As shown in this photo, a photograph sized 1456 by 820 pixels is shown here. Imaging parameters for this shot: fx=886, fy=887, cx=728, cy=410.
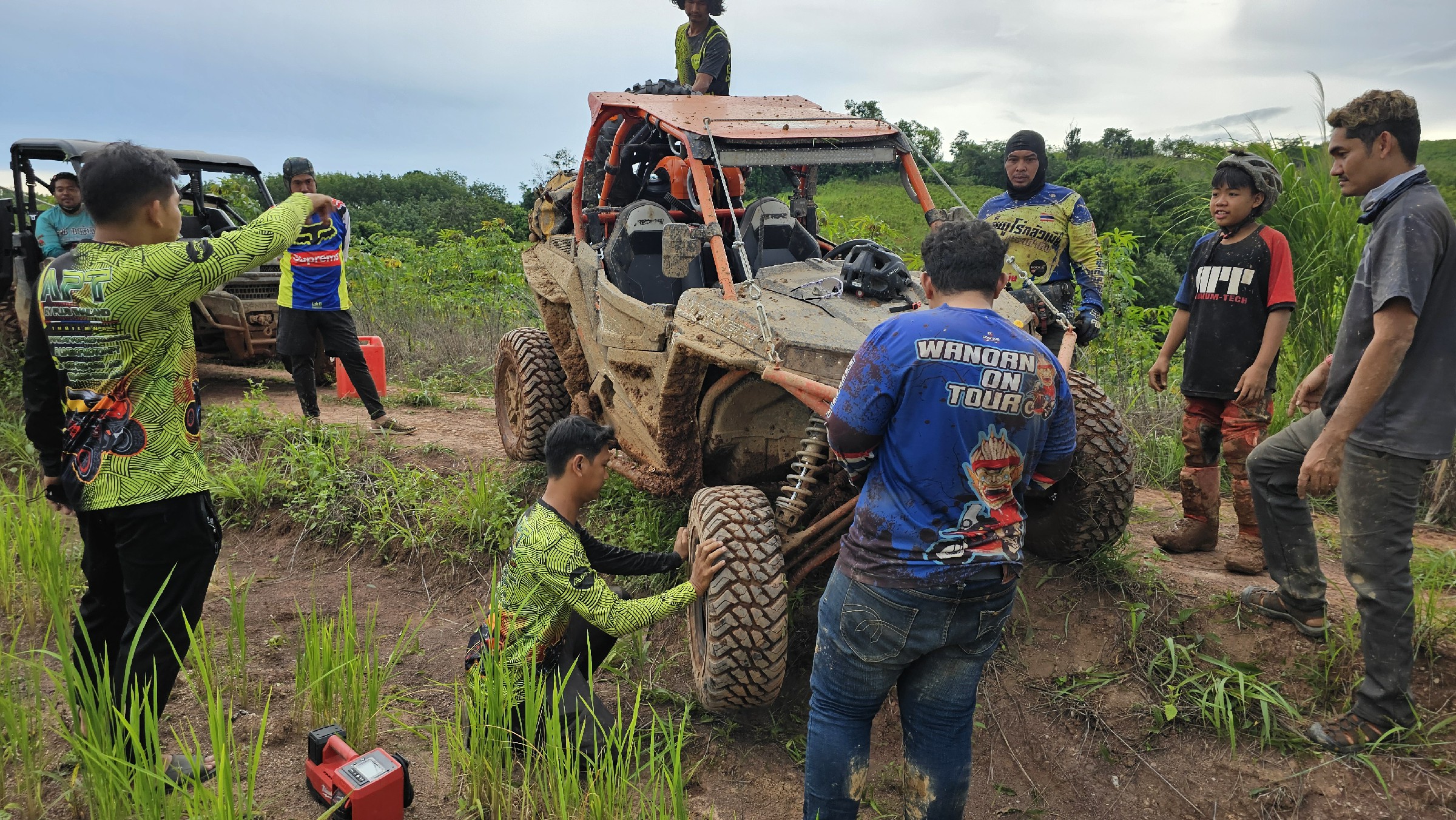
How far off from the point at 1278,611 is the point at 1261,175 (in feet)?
5.86

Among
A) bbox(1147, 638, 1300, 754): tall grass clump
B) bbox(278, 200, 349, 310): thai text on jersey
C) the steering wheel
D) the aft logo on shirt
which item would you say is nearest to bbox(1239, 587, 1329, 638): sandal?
bbox(1147, 638, 1300, 754): tall grass clump

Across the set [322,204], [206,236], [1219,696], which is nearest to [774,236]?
[322,204]

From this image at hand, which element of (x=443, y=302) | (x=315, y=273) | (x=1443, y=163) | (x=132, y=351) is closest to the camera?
(x=132, y=351)

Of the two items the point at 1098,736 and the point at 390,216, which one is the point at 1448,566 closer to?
the point at 1098,736

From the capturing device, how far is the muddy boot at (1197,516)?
410cm

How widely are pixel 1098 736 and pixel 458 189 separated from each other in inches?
1361

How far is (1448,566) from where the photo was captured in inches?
151

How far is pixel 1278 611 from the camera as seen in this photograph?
345 cm

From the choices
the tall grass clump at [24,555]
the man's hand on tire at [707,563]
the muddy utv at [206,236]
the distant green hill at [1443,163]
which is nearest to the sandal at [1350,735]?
the man's hand on tire at [707,563]

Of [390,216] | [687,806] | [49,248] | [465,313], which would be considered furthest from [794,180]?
[390,216]

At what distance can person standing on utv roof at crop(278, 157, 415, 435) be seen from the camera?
5730 mm

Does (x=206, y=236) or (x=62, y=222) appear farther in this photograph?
(x=206, y=236)

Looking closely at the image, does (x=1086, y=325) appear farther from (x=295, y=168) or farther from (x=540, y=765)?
(x=295, y=168)

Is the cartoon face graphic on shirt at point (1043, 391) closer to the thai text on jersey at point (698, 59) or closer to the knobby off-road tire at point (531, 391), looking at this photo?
the knobby off-road tire at point (531, 391)
